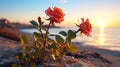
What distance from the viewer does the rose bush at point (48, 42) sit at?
3.26 metres

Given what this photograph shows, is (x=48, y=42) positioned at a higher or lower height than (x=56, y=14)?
lower

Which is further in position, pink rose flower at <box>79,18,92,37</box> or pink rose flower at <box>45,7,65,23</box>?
pink rose flower at <box>79,18,92,37</box>

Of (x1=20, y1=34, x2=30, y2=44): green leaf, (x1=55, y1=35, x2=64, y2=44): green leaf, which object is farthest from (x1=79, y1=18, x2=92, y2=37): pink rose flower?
(x1=20, y1=34, x2=30, y2=44): green leaf

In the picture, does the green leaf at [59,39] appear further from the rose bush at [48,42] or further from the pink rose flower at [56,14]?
the pink rose flower at [56,14]

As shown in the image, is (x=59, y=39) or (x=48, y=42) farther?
(x=48, y=42)

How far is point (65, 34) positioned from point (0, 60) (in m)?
1.26

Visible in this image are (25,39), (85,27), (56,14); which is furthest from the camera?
(25,39)

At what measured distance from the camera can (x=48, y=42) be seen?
3.60 meters

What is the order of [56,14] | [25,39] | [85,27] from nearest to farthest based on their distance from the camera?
1. [56,14]
2. [85,27]
3. [25,39]

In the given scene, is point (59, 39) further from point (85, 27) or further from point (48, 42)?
point (85, 27)

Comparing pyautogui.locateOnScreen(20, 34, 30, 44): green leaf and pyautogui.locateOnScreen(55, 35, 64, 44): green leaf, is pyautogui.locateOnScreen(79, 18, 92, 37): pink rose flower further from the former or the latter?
pyautogui.locateOnScreen(20, 34, 30, 44): green leaf

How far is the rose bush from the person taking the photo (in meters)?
3.26

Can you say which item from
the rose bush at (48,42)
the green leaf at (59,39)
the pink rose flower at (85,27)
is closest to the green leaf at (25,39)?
the rose bush at (48,42)

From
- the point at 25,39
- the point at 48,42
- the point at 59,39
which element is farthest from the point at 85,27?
the point at 25,39
